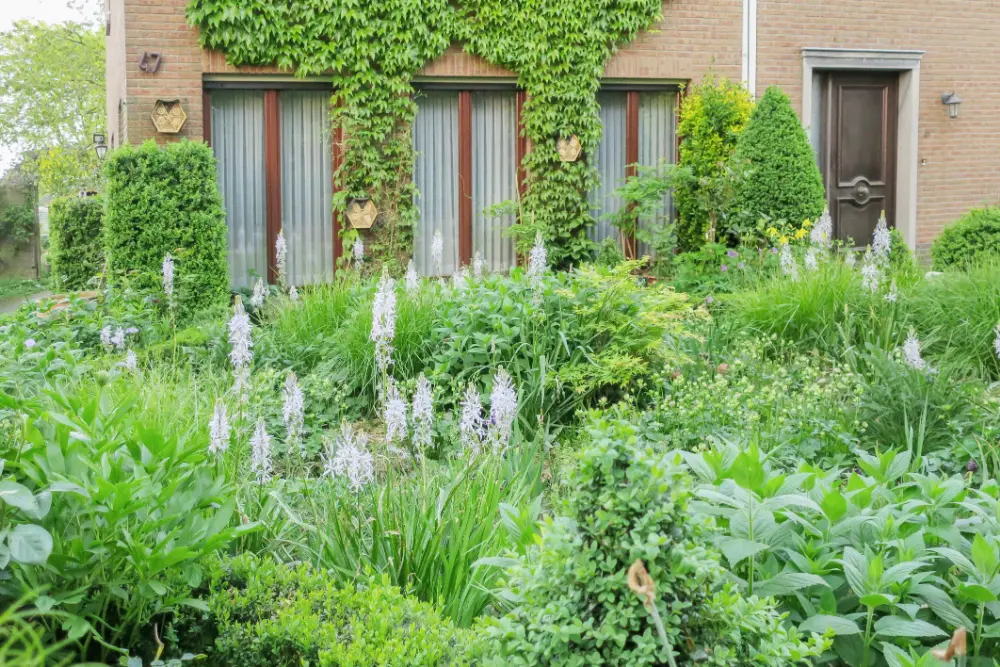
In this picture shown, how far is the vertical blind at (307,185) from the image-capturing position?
1108 centimetres

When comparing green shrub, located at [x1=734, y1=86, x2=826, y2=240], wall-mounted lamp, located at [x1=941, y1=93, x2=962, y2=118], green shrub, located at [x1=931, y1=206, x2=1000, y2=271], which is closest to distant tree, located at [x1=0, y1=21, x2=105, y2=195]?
green shrub, located at [x1=734, y1=86, x2=826, y2=240]

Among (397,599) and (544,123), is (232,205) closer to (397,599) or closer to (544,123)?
(544,123)

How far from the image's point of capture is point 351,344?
6906 millimetres

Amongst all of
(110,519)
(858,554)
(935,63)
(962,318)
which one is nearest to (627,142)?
(935,63)

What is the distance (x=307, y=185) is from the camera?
11.2 meters

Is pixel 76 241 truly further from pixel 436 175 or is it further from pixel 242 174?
pixel 436 175

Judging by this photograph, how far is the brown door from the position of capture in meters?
13.5

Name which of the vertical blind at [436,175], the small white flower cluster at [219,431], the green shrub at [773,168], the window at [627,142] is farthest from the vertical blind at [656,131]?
the small white flower cluster at [219,431]

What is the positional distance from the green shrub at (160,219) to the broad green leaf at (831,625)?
795 cm

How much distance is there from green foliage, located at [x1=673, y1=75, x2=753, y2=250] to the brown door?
181cm

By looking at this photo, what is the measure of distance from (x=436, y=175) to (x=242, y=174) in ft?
6.82

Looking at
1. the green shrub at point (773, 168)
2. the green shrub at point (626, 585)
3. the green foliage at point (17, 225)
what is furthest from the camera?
the green foliage at point (17, 225)

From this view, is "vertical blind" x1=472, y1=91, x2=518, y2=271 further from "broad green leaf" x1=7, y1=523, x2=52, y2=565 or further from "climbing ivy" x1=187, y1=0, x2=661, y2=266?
"broad green leaf" x1=7, y1=523, x2=52, y2=565

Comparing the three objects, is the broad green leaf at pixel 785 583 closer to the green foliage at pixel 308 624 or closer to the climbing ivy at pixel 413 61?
the green foliage at pixel 308 624
